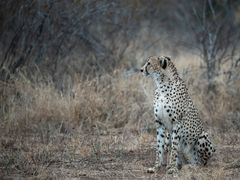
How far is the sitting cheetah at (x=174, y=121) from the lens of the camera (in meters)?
6.54

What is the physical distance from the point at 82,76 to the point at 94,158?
2.75 m

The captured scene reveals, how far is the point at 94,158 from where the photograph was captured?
7.09 meters

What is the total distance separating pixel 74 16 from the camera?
1002 centimetres

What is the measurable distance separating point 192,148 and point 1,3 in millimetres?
4207

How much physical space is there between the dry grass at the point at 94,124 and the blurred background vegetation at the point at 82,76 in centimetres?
2

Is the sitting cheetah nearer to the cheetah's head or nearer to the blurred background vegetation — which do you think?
the cheetah's head

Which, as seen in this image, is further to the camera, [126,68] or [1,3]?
[126,68]

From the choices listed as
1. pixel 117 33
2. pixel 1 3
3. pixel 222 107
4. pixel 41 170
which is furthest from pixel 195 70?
pixel 41 170

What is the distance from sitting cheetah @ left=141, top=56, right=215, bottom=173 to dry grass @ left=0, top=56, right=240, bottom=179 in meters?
A: 0.22

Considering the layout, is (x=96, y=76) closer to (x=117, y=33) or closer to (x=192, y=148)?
(x=117, y=33)

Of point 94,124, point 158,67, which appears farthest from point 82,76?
point 158,67

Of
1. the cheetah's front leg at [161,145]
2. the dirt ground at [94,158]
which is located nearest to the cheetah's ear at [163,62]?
the cheetah's front leg at [161,145]

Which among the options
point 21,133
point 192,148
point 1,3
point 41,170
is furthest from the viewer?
point 1,3

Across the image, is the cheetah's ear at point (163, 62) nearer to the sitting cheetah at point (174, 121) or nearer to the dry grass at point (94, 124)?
the sitting cheetah at point (174, 121)
